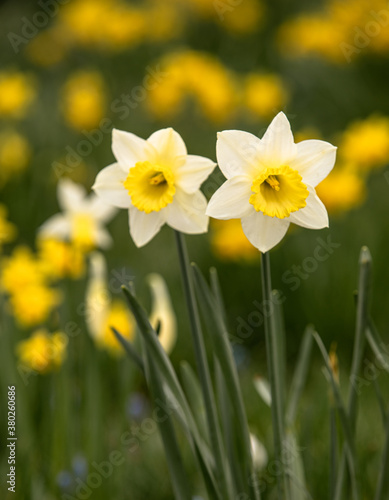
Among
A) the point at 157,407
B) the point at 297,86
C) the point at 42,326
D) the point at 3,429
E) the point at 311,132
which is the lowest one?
the point at 157,407

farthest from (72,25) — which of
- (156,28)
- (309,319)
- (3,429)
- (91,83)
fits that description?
(3,429)

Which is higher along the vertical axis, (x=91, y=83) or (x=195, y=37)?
(x=195, y=37)

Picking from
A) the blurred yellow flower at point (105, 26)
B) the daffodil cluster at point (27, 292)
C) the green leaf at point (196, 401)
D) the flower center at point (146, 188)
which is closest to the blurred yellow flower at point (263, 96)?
the blurred yellow flower at point (105, 26)

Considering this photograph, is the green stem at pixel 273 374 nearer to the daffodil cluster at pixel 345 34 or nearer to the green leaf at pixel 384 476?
the green leaf at pixel 384 476

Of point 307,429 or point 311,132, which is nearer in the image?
point 307,429

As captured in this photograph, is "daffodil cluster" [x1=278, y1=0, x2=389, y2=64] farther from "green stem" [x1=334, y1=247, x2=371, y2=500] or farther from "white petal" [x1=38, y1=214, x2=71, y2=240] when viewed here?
"green stem" [x1=334, y1=247, x2=371, y2=500]

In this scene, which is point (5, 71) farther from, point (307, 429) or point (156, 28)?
point (307, 429)

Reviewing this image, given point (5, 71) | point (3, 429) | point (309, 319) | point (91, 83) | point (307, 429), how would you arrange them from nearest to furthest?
point (307, 429)
point (3, 429)
point (309, 319)
point (91, 83)
point (5, 71)
